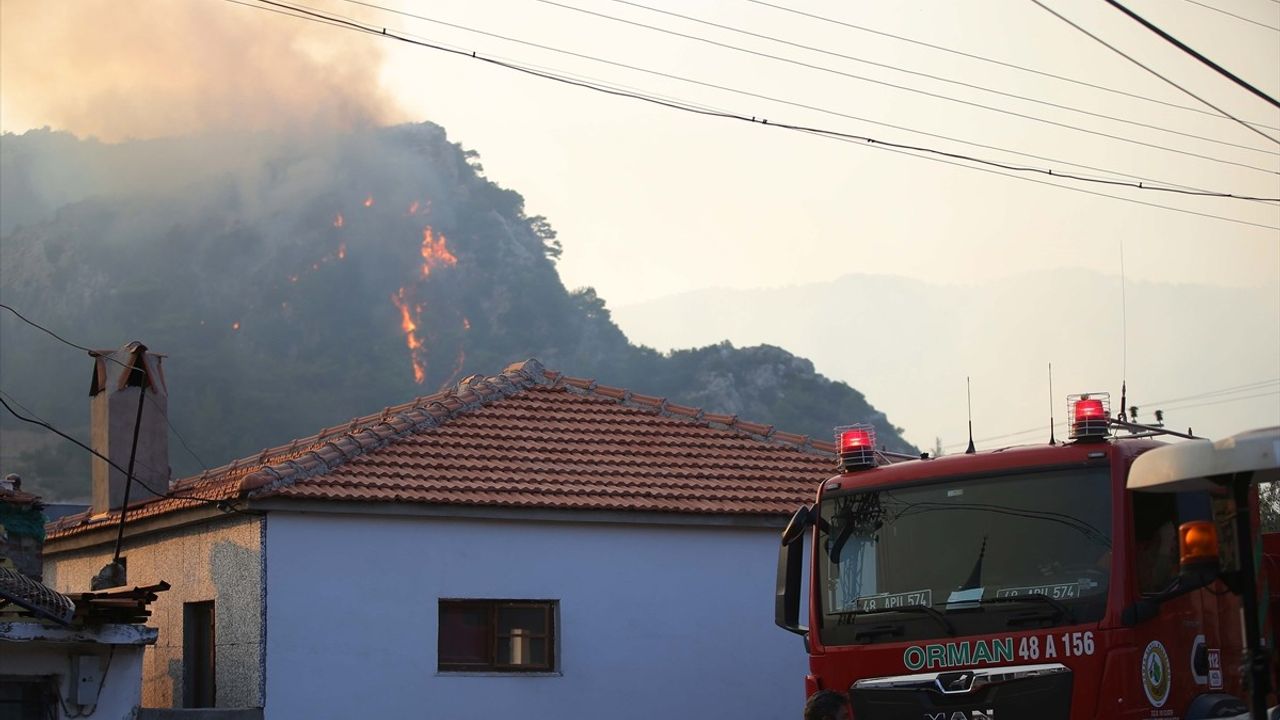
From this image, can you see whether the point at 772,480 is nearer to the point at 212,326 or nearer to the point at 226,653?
the point at 226,653

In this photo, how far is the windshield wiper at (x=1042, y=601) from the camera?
8.68 metres

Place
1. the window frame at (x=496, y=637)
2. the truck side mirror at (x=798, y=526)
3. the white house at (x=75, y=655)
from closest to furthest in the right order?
the truck side mirror at (x=798, y=526) → the white house at (x=75, y=655) → the window frame at (x=496, y=637)

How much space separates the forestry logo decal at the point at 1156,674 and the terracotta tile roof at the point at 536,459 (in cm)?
861

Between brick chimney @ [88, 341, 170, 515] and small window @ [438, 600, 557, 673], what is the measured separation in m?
5.00

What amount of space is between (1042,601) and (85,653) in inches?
378

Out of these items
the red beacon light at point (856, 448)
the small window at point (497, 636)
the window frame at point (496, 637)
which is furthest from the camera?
the small window at point (497, 636)

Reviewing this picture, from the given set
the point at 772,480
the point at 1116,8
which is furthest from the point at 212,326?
the point at 1116,8

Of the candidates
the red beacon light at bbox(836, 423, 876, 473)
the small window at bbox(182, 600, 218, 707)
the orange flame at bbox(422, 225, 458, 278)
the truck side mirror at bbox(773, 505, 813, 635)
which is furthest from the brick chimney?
the orange flame at bbox(422, 225, 458, 278)

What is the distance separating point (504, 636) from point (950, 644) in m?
7.96

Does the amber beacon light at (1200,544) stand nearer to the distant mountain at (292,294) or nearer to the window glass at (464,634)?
the window glass at (464,634)

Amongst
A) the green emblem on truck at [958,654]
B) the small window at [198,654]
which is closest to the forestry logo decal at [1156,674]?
the green emblem on truck at [958,654]

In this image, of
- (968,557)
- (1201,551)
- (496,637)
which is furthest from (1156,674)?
(496,637)

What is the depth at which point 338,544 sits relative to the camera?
15375 mm

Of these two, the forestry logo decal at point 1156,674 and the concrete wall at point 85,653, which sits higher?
the forestry logo decal at point 1156,674
